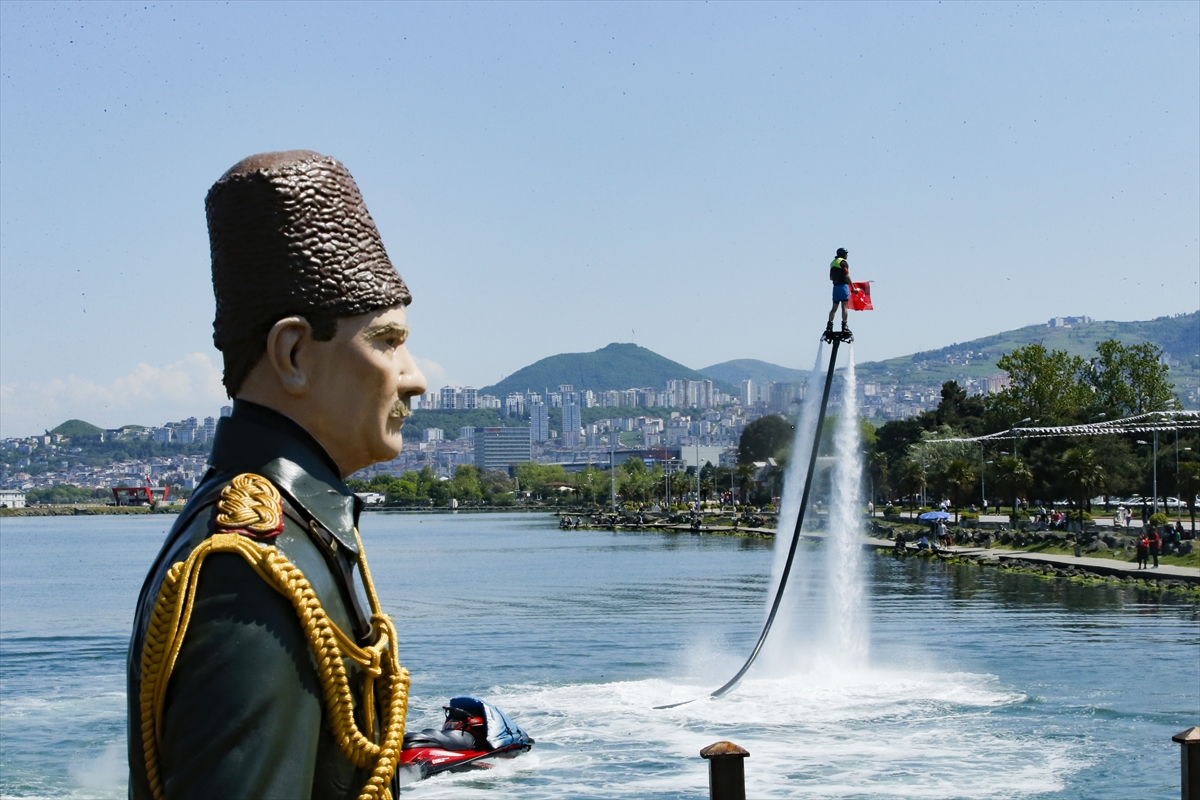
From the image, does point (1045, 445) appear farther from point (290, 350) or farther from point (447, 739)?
point (290, 350)

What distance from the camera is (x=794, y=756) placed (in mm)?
20766

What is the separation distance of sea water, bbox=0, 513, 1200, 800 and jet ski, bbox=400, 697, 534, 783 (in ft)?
1.12

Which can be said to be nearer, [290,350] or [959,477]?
[290,350]

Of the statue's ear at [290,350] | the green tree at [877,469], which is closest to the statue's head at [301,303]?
the statue's ear at [290,350]

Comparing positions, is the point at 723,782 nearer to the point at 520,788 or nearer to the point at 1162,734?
the point at 520,788

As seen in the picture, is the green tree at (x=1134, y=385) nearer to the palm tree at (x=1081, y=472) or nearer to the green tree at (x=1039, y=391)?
the green tree at (x=1039, y=391)

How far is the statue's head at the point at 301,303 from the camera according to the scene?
2.29 meters

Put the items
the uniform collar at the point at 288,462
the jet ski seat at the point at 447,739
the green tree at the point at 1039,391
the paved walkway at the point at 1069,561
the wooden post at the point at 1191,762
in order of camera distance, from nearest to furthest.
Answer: the uniform collar at the point at 288,462 → the wooden post at the point at 1191,762 → the jet ski seat at the point at 447,739 → the paved walkway at the point at 1069,561 → the green tree at the point at 1039,391

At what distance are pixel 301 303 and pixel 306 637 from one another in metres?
0.60

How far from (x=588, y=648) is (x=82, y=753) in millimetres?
16027

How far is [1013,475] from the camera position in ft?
233

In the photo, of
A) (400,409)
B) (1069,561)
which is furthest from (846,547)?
(400,409)

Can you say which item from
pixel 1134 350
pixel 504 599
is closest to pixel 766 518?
pixel 1134 350

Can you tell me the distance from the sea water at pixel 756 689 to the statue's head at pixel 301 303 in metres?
17.0
